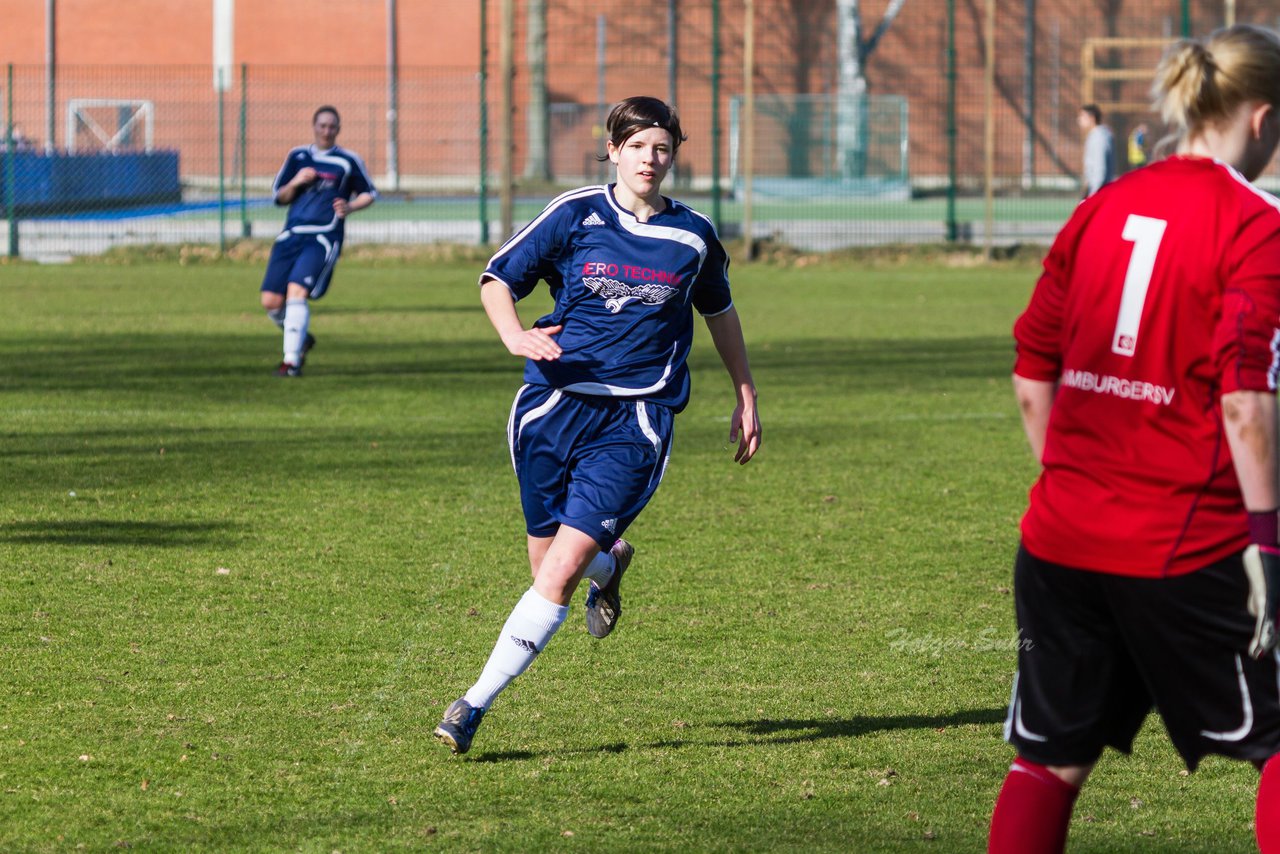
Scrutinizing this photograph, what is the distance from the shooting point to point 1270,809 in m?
3.20

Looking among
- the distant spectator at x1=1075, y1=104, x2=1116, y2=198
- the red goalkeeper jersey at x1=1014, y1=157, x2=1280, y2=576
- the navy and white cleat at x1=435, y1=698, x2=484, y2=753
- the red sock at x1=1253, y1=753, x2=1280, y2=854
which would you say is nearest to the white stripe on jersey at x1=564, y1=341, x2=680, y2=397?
the navy and white cleat at x1=435, y1=698, x2=484, y2=753

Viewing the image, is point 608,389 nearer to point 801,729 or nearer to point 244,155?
point 801,729

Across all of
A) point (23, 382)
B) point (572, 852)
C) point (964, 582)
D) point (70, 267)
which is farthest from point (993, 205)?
point (572, 852)

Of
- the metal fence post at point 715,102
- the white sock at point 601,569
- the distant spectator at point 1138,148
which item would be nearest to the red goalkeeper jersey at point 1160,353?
the white sock at point 601,569

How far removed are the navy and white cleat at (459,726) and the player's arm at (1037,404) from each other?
2.03 m

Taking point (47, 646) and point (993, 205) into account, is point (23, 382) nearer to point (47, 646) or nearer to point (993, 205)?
point (47, 646)

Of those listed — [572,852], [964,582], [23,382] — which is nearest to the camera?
[572,852]

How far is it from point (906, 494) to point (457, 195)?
795 inches

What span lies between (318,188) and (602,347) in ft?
29.5

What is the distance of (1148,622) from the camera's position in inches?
119

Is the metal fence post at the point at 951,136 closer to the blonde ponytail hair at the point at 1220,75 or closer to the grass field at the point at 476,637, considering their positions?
the grass field at the point at 476,637

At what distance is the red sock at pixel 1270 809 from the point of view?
3.15 meters

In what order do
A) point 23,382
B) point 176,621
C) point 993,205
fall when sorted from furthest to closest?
point 993,205 → point 23,382 → point 176,621

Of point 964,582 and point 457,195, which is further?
point 457,195
